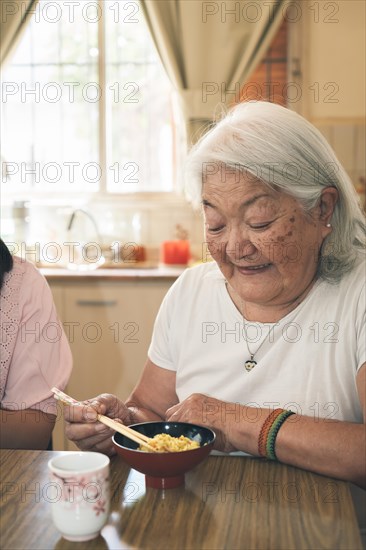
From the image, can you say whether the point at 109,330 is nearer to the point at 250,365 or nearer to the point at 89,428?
the point at 250,365

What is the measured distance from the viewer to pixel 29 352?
1.75 meters

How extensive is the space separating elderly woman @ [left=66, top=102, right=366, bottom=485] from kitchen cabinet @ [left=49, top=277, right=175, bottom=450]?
5.31 ft

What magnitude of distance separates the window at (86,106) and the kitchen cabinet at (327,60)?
714mm

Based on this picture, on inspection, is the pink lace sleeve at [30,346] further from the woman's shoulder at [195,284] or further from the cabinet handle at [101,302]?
the cabinet handle at [101,302]

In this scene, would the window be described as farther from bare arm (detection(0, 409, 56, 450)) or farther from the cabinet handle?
bare arm (detection(0, 409, 56, 450))

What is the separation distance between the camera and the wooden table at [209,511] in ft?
3.39

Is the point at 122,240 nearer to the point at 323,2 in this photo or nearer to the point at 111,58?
the point at 111,58

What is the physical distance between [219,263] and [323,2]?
2.57 metres

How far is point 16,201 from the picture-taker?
373 centimetres

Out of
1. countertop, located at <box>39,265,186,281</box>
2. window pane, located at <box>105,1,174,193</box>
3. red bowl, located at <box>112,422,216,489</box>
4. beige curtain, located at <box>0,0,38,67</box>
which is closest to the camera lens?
red bowl, located at <box>112,422,216,489</box>

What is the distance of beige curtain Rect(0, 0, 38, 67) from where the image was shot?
3779 mm

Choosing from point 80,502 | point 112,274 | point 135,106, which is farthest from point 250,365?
point 135,106

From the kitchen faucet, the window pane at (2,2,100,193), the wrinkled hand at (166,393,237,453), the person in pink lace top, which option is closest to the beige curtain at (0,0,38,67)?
the window pane at (2,2,100,193)

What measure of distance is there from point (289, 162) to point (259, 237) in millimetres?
168
